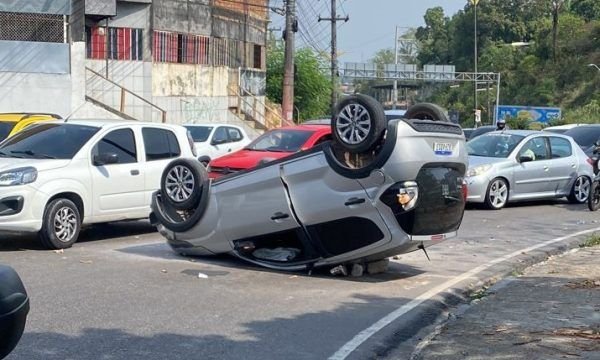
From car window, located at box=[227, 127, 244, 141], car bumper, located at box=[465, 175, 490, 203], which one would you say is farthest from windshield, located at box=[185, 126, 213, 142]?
car bumper, located at box=[465, 175, 490, 203]

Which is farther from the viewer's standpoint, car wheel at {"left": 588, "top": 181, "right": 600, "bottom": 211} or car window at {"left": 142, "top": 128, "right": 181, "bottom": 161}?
car wheel at {"left": 588, "top": 181, "right": 600, "bottom": 211}

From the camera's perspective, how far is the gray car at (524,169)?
1898cm

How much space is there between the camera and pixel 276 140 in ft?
55.6

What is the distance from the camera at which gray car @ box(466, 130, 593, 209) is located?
1898 centimetres

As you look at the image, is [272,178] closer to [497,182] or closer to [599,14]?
[497,182]

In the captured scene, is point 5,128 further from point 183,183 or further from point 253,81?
point 253,81

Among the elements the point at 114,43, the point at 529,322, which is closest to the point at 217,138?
the point at 114,43

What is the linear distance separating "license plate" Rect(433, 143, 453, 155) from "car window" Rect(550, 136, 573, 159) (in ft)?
33.7

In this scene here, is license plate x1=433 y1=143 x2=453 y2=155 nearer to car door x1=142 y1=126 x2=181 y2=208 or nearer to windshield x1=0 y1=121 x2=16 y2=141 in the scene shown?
car door x1=142 y1=126 x2=181 y2=208

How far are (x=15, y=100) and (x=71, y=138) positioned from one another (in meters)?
19.2

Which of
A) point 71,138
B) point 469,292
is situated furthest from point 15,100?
point 469,292

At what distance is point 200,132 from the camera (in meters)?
25.7

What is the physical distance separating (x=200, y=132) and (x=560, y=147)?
957cm

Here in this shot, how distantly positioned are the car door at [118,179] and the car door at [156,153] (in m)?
0.13
